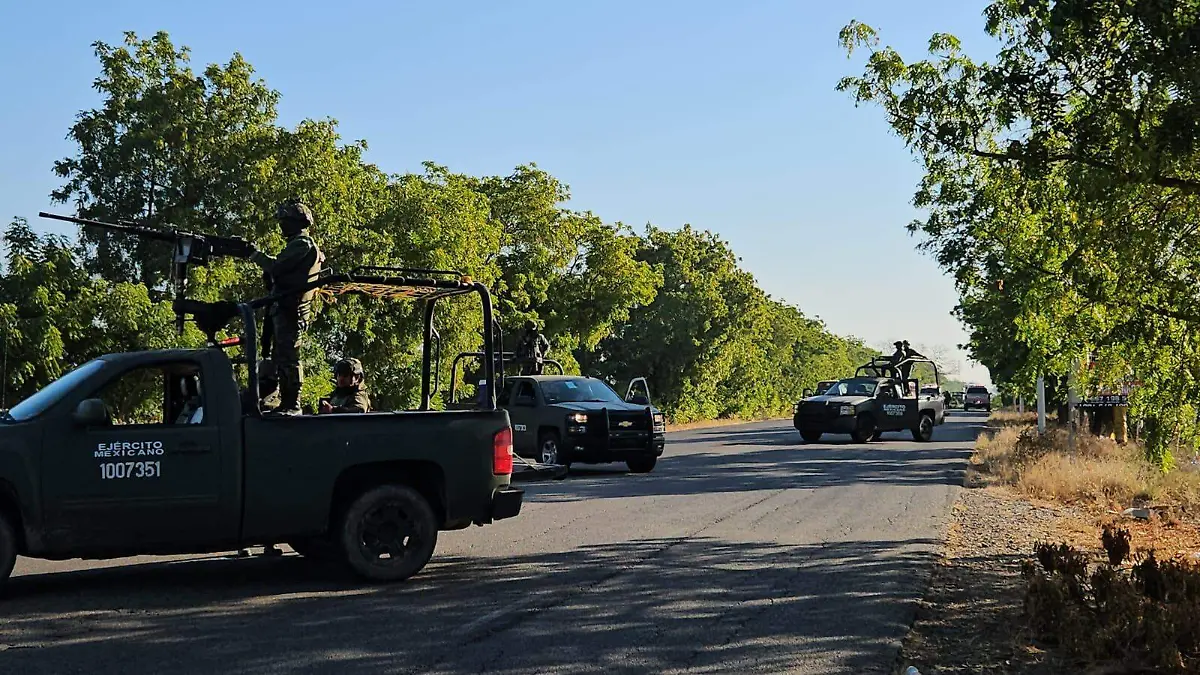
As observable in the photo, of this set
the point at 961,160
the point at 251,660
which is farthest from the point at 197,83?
the point at 251,660

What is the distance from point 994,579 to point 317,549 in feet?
18.0

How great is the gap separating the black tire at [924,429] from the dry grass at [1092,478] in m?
11.5

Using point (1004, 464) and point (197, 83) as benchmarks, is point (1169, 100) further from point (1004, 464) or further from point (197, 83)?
point (197, 83)

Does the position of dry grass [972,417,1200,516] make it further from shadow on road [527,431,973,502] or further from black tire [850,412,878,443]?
black tire [850,412,878,443]

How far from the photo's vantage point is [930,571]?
Result: 1052cm

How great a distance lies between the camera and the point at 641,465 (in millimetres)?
22109

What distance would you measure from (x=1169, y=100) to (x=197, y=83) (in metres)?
25.9

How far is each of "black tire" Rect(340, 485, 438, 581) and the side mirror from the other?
74.9 inches

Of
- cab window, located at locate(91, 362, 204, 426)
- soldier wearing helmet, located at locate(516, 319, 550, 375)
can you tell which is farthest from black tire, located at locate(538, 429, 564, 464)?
cab window, located at locate(91, 362, 204, 426)

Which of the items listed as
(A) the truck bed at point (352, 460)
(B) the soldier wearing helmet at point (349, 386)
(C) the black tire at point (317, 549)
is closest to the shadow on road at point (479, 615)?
(C) the black tire at point (317, 549)

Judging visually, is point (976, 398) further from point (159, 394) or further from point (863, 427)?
point (159, 394)

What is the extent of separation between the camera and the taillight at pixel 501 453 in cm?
986

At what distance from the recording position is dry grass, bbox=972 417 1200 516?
1744 cm

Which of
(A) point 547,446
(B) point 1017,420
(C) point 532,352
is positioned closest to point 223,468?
(A) point 547,446
